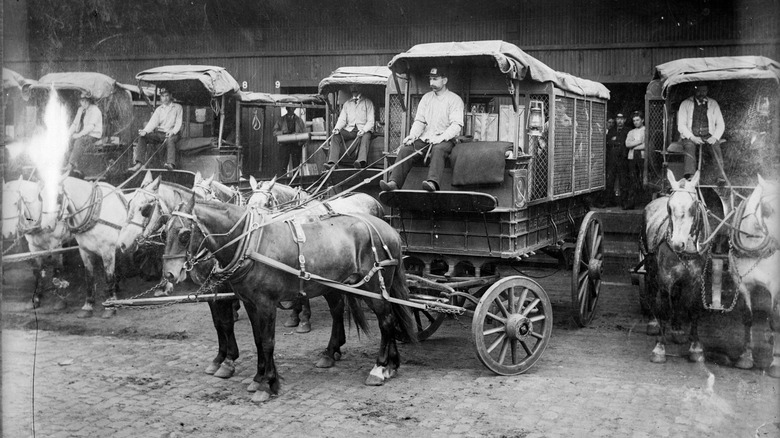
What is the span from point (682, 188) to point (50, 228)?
6.29 meters

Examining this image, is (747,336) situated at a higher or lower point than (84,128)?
lower

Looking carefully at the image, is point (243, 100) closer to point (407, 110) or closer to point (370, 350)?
point (407, 110)

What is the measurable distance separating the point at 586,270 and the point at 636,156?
228 inches

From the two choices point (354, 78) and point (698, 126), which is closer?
point (698, 126)

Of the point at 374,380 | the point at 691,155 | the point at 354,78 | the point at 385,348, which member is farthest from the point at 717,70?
the point at 354,78

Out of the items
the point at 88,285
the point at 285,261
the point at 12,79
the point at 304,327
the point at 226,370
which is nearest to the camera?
the point at 12,79

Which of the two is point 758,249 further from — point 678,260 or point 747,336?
point 747,336

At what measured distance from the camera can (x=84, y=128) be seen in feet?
20.7

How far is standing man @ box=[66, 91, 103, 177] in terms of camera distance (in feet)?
20.1

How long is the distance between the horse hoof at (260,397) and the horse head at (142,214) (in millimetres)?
1680

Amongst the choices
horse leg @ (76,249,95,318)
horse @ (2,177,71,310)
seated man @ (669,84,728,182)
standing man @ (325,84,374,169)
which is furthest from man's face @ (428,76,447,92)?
horse leg @ (76,249,95,318)

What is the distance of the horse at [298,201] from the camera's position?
819cm

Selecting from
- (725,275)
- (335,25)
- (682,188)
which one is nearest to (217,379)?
(682,188)

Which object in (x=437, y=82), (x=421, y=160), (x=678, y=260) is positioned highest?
(x=437, y=82)
